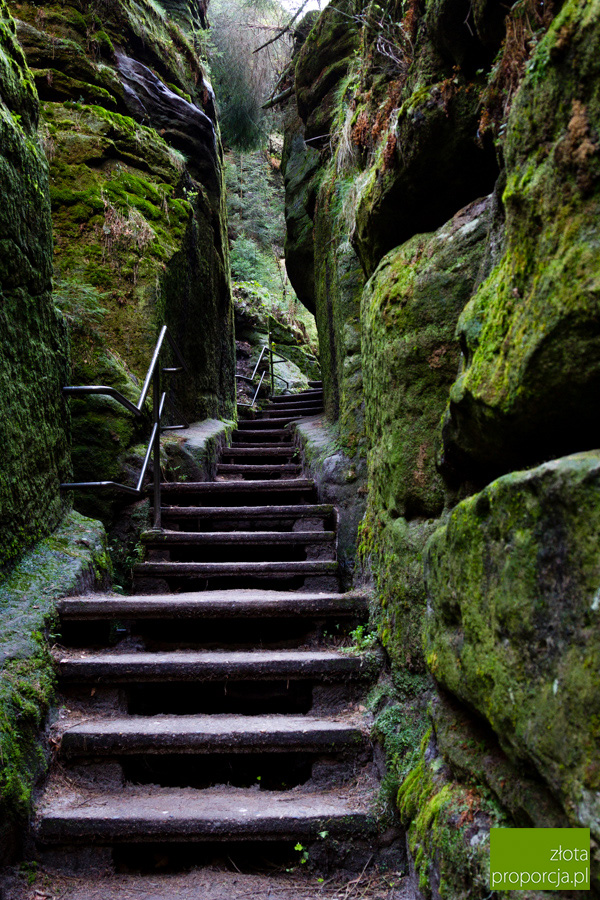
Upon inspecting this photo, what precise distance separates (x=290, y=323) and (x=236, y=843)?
40.5 ft

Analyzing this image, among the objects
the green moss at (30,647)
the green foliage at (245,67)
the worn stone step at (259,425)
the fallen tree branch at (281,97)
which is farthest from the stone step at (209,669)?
the green foliage at (245,67)

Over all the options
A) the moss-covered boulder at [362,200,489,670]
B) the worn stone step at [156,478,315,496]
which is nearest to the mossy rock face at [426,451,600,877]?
the moss-covered boulder at [362,200,489,670]

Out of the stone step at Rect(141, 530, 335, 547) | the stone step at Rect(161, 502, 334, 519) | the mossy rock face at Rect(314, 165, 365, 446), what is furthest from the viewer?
the stone step at Rect(161, 502, 334, 519)

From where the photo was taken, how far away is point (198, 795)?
6.87 ft

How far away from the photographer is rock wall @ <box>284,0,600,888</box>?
91 centimetres

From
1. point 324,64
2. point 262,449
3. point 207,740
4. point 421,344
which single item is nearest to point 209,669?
point 207,740

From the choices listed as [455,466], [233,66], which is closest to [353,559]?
[455,466]

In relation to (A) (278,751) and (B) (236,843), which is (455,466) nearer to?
(A) (278,751)

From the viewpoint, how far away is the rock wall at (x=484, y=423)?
0.91 m

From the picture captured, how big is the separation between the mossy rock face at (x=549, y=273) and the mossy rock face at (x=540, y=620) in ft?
0.35

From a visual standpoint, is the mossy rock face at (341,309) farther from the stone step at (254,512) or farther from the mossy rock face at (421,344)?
the mossy rock face at (421,344)

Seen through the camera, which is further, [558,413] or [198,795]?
[198,795]

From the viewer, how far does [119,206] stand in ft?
15.8

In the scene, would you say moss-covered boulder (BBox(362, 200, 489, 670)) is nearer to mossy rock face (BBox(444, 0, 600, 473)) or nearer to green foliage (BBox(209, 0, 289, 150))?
mossy rock face (BBox(444, 0, 600, 473))
